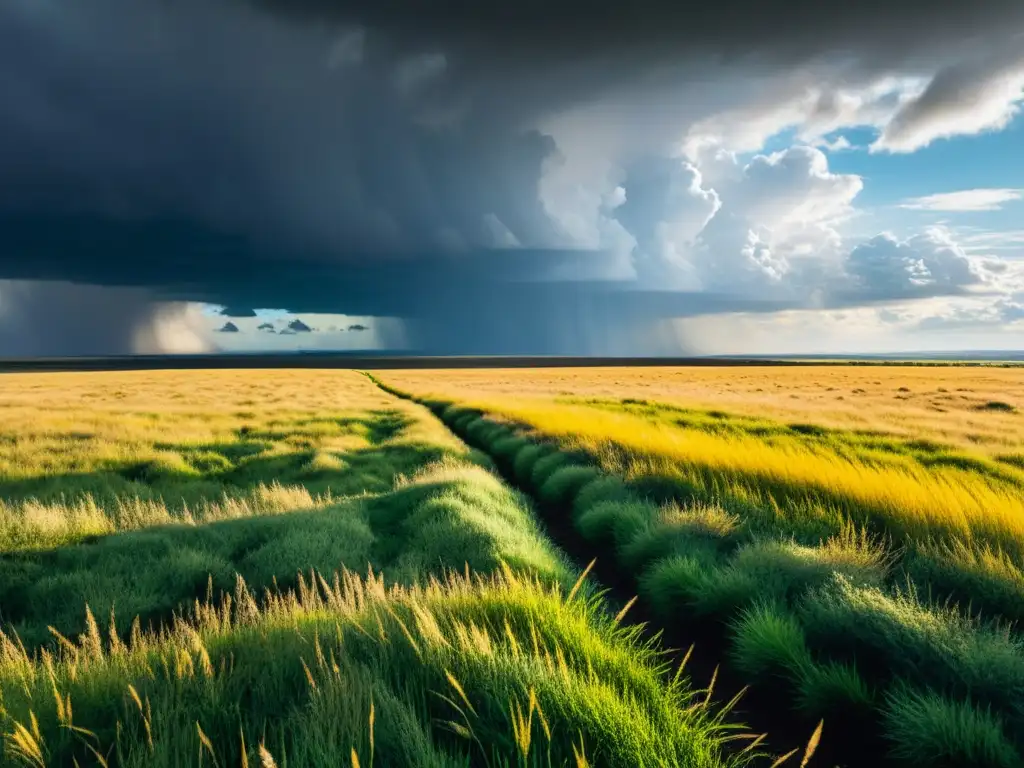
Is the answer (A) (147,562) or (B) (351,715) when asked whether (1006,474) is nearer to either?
(B) (351,715)

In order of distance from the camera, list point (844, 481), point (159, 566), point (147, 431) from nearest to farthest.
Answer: point (159, 566) → point (844, 481) → point (147, 431)

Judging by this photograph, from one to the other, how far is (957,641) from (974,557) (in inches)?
82.3

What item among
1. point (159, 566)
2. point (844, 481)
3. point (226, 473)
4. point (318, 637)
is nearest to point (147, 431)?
point (226, 473)

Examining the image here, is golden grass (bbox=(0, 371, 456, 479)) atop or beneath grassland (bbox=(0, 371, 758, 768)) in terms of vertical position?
beneath

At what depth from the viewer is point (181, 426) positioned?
24547 millimetres

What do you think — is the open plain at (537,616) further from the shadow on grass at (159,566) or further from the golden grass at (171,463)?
the golden grass at (171,463)

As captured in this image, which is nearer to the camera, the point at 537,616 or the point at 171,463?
the point at 537,616

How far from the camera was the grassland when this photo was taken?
2926 mm

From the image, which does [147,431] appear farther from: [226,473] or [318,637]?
[318,637]

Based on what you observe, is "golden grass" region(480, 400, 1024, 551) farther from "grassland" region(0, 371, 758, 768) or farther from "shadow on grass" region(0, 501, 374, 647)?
"shadow on grass" region(0, 501, 374, 647)

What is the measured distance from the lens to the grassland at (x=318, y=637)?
2926 mm

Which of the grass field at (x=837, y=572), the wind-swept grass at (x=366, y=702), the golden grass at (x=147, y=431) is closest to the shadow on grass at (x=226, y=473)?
the golden grass at (x=147, y=431)

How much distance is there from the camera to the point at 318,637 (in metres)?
4.12

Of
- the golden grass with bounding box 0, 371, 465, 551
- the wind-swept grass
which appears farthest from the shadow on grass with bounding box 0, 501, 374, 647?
the wind-swept grass
